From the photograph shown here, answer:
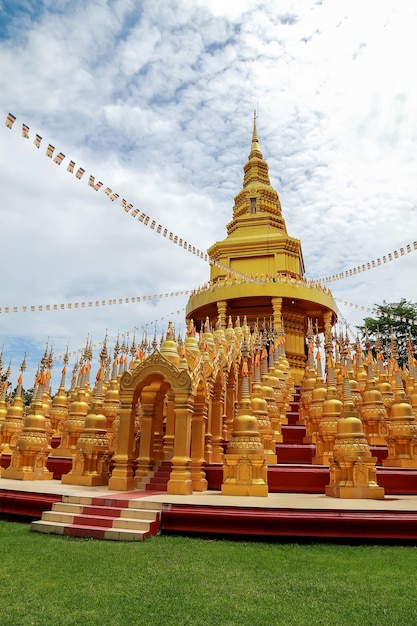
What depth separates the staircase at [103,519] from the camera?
223 inches

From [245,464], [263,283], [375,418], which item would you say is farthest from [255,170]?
[245,464]

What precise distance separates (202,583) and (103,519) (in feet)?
7.75

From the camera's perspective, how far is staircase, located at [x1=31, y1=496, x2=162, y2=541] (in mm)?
5672

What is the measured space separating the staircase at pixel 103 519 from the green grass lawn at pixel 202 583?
0.28m

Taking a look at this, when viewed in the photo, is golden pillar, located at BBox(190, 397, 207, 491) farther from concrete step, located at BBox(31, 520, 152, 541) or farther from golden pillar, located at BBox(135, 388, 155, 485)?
Answer: concrete step, located at BBox(31, 520, 152, 541)

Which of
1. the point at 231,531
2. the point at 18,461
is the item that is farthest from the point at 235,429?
the point at 18,461

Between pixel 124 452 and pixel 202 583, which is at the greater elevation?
pixel 124 452

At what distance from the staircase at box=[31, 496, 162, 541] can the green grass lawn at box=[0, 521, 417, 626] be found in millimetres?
275

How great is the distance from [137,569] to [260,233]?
28.2 m

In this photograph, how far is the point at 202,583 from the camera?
4012mm

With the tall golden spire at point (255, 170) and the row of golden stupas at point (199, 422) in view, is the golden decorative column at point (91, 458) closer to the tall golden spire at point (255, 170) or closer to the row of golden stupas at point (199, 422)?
the row of golden stupas at point (199, 422)

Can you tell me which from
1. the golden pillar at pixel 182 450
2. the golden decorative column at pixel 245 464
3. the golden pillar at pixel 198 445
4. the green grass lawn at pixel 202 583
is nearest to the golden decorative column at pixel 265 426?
the golden pillar at pixel 198 445

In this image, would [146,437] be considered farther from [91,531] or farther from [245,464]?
[91,531]

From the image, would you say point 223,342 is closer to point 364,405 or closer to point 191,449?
point 364,405
